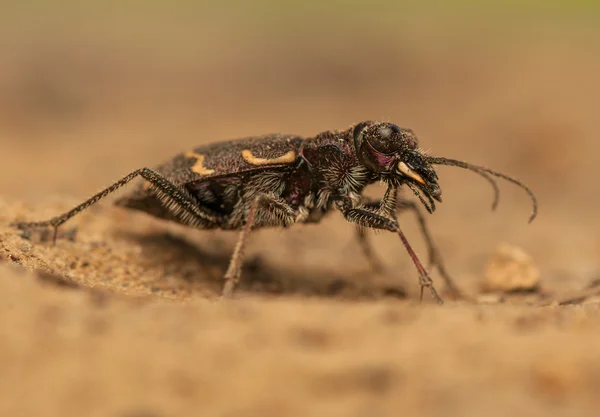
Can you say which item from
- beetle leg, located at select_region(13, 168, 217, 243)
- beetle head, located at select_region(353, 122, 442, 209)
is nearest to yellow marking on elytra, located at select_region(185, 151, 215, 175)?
beetle leg, located at select_region(13, 168, 217, 243)

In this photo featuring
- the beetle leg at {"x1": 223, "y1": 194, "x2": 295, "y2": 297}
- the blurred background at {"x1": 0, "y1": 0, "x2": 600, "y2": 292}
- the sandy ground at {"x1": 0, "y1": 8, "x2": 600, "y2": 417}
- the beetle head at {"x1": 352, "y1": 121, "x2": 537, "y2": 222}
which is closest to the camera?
the sandy ground at {"x1": 0, "y1": 8, "x2": 600, "y2": 417}

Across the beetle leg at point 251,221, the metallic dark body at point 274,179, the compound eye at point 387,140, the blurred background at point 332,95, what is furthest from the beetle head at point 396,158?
the blurred background at point 332,95

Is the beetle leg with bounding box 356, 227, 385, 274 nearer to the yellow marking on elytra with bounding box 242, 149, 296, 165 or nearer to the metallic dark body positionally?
the metallic dark body

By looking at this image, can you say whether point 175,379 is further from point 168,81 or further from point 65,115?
point 168,81

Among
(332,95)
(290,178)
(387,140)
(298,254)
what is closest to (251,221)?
(290,178)

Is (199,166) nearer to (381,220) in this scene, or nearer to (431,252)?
(381,220)

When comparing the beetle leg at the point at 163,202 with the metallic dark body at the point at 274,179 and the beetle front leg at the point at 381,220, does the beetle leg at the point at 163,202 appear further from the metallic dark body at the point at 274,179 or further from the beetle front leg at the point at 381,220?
the beetle front leg at the point at 381,220
